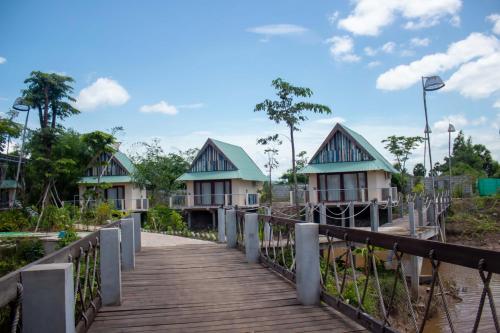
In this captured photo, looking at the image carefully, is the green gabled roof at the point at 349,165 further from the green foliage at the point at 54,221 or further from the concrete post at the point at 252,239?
the concrete post at the point at 252,239

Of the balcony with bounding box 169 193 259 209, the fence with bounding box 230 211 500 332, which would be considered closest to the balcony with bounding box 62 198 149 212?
the balcony with bounding box 169 193 259 209

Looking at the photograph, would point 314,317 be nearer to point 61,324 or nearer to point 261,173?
point 61,324

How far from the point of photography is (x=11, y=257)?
52.6 feet

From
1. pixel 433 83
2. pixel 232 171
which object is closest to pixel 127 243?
pixel 433 83

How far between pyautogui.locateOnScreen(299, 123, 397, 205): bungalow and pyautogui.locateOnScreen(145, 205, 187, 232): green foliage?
800cm

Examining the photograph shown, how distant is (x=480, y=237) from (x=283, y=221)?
21435mm

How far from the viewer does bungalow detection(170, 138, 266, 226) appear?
30.1 meters

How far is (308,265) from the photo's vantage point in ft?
18.6

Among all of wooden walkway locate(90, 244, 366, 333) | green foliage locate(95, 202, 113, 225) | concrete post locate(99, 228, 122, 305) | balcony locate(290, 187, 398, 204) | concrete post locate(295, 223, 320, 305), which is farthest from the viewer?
balcony locate(290, 187, 398, 204)

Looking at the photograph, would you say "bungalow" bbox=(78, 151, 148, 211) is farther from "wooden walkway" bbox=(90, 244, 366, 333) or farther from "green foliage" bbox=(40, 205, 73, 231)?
"wooden walkway" bbox=(90, 244, 366, 333)

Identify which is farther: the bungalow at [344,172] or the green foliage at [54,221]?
the bungalow at [344,172]

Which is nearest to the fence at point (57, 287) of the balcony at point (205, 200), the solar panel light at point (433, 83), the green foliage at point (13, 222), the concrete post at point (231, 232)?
the concrete post at point (231, 232)

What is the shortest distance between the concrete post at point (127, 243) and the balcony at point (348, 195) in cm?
1833

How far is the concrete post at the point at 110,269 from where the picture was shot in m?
5.81
